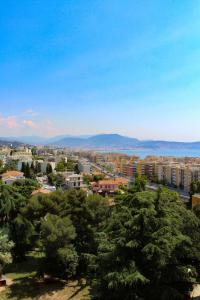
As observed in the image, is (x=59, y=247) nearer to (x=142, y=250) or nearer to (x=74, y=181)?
(x=142, y=250)

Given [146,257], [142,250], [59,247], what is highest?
[142,250]

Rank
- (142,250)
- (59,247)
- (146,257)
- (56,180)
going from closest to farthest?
(142,250) < (146,257) < (59,247) < (56,180)

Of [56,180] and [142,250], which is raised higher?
[142,250]

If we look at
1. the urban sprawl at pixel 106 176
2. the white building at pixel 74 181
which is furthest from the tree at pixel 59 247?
the white building at pixel 74 181

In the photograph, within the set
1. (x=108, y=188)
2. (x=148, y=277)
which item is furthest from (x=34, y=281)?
(x=108, y=188)

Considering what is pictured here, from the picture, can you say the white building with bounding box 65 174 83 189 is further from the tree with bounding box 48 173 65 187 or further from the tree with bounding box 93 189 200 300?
the tree with bounding box 93 189 200 300

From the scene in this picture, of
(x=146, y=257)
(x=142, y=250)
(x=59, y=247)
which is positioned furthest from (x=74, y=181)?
(x=142, y=250)

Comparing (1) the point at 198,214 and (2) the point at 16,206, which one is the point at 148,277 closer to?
(1) the point at 198,214
